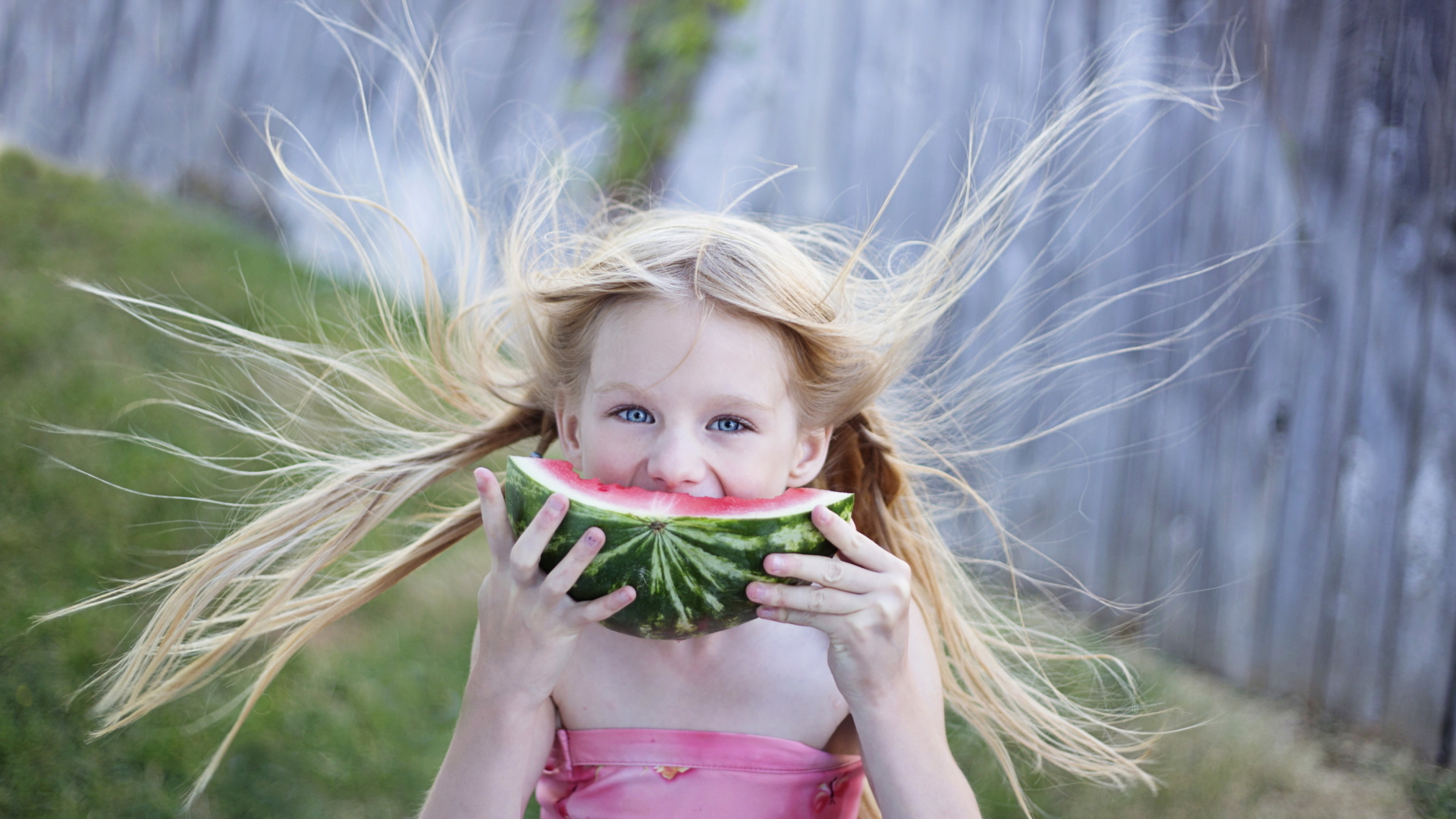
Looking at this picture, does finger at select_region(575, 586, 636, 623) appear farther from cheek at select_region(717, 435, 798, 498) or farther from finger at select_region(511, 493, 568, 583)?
cheek at select_region(717, 435, 798, 498)

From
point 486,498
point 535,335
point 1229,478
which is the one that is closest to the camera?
point 486,498

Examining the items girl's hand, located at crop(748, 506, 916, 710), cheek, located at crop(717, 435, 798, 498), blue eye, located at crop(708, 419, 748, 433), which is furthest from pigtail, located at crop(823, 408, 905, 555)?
girl's hand, located at crop(748, 506, 916, 710)

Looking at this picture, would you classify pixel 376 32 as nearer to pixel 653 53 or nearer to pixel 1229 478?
pixel 653 53

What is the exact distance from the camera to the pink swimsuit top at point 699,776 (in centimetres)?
260

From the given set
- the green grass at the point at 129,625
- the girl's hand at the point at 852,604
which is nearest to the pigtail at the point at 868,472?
the girl's hand at the point at 852,604

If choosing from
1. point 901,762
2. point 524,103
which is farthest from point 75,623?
point 524,103

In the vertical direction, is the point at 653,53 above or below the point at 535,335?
above

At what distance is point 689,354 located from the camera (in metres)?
2.35

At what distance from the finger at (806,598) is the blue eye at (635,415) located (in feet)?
1.64

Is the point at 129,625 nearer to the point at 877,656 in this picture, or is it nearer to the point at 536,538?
the point at 536,538

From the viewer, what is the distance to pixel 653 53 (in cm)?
729

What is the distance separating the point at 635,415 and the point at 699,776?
941 mm

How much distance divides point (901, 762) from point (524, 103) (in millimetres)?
6720

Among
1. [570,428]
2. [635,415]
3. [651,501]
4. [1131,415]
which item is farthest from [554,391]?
[1131,415]
